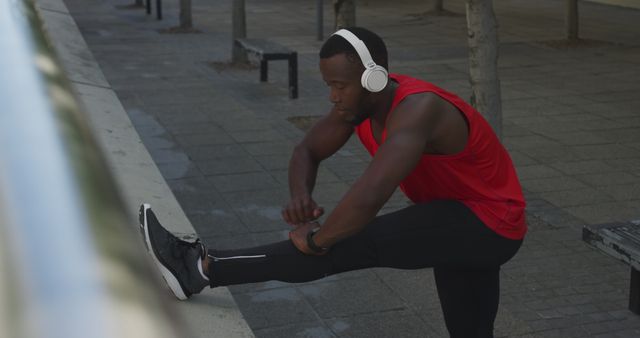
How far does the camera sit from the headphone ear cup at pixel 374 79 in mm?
3016

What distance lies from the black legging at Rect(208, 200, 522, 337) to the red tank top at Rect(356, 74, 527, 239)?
0.04 meters

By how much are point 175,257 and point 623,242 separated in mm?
2077

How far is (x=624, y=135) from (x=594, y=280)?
3952 millimetres

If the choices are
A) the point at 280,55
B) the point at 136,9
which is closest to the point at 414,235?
the point at 280,55

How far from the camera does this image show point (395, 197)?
7.28 m

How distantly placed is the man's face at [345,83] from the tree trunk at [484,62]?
402 centimetres

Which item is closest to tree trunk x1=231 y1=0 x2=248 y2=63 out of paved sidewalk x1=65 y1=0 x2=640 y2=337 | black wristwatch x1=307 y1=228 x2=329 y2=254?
paved sidewalk x1=65 y1=0 x2=640 y2=337

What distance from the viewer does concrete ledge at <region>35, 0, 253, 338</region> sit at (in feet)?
11.5

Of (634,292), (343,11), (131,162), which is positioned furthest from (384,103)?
(343,11)

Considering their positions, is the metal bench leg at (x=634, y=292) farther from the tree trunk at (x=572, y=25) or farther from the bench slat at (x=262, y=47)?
the tree trunk at (x=572, y=25)

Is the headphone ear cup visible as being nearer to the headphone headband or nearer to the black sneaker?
the headphone headband

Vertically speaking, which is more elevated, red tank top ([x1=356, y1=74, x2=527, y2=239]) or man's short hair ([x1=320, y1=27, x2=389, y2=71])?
man's short hair ([x1=320, y1=27, x2=389, y2=71])

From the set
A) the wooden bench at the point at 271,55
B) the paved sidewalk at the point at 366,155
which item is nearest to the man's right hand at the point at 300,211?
the paved sidewalk at the point at 366,155

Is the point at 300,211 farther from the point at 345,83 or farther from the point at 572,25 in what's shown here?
the point at 572,25
